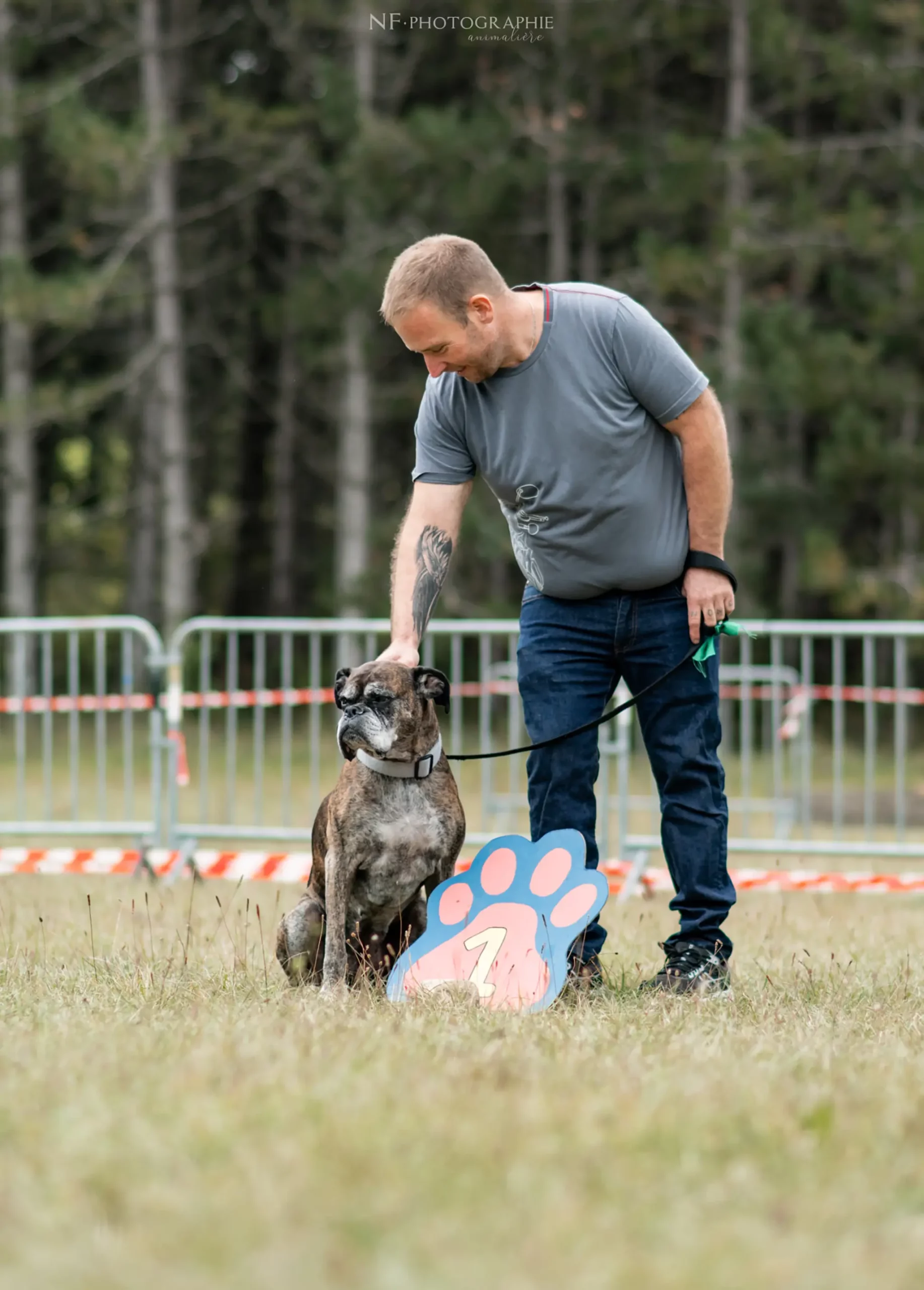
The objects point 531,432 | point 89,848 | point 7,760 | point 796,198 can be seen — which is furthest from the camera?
point 796,198

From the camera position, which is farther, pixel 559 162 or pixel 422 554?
pixel 559 162

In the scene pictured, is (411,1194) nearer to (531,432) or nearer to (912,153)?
(531,432)

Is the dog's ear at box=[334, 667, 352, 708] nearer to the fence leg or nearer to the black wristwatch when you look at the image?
the black wristwatch

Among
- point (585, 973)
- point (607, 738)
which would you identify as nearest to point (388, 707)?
point (585, 973)

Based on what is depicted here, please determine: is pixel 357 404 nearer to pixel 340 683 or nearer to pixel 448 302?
pixel 340 683

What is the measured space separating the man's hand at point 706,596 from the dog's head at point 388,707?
2.39 ft

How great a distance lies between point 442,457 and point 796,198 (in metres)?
13.6

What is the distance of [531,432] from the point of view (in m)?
4.23

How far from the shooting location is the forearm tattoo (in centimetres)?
450

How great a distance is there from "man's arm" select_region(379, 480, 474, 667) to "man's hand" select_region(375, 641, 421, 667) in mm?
22

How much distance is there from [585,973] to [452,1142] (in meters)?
1.91

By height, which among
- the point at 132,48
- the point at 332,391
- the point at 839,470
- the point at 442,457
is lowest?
the point at 442,457

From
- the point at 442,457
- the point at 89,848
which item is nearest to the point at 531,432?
the point at 442,457

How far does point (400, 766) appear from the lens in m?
4.51
